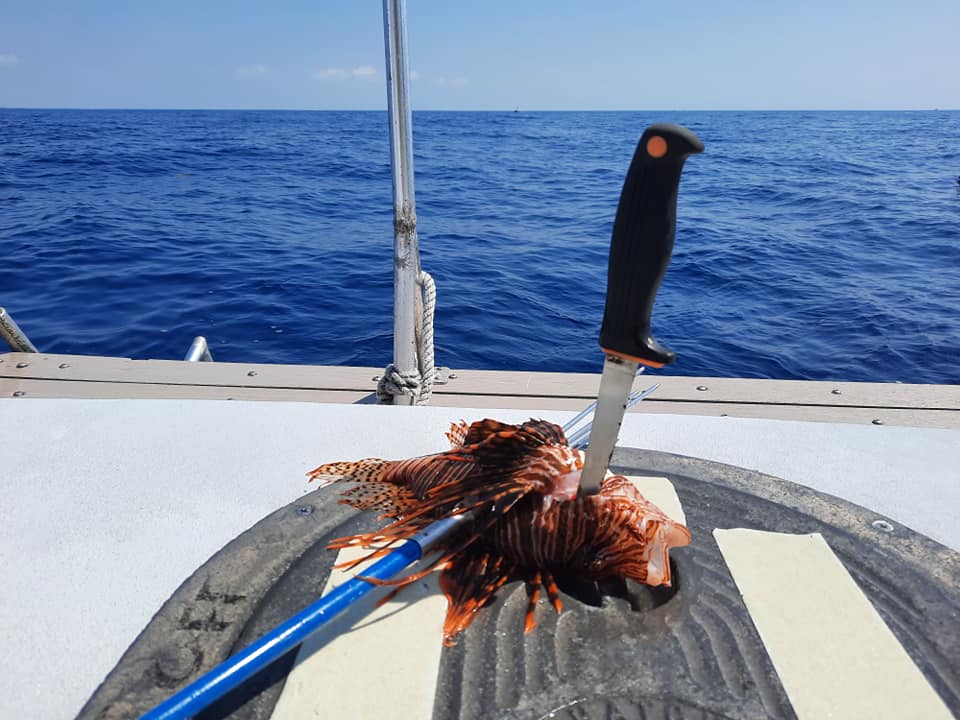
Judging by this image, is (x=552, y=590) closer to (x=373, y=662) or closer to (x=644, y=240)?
(x=373, y=662)

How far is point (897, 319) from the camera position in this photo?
8.67 metres

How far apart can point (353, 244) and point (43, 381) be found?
393 inches

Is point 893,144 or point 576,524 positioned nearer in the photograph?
point 576,524

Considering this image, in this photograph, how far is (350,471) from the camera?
180 centimetres

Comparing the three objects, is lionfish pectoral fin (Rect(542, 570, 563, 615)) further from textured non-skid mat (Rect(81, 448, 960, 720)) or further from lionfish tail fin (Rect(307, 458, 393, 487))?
lionfish tail fin (Rect(307, 458, 393, 487))

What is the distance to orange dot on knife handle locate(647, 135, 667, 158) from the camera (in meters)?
→ 0.99

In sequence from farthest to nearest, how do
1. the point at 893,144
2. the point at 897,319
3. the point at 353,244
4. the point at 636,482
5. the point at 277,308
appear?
the point at 893,144 → the point at 353,244 → the point at 277,308 → the point at 897,319 → the point at 636,482

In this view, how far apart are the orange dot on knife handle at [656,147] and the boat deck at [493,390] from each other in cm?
194

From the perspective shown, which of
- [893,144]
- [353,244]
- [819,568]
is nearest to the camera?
[819,568]

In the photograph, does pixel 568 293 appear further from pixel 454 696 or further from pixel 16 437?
pixel 454 696

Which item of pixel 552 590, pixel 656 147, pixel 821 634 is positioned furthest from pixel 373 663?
pixel 656 147

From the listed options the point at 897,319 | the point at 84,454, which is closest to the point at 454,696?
the point at 84,454

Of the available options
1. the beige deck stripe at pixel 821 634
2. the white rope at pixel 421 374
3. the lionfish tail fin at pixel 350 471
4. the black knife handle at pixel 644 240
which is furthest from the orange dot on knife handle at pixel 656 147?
the white rope at pixel 421 374

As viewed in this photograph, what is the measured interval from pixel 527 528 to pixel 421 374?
62.9 inches
